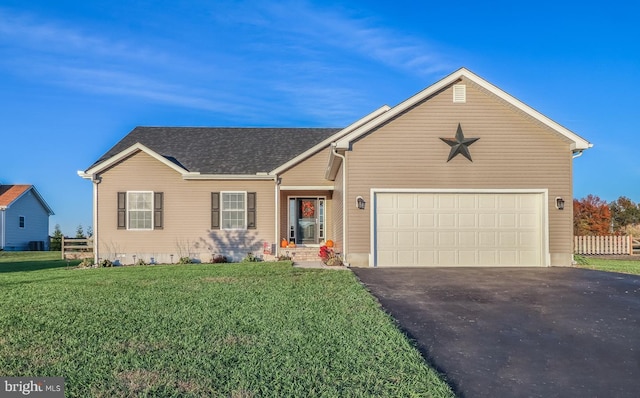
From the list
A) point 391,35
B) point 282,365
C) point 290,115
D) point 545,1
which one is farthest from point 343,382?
point 290,115

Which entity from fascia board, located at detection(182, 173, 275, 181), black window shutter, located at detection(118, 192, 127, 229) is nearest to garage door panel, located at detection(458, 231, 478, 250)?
fascia board, located at detection(182, 173, 275, 181)

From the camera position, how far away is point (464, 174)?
45.5 ft

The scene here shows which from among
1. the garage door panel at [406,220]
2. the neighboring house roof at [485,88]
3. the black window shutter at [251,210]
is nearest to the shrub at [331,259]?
the garage door panel at [406,220]

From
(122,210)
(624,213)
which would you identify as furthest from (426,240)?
(624,213)

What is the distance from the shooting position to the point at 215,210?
18.3 meters

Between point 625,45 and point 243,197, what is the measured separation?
598 inches

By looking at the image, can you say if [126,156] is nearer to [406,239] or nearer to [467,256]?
[406,239]

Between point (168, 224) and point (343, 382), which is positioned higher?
point (168, 224)

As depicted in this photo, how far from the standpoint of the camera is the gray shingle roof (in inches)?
753

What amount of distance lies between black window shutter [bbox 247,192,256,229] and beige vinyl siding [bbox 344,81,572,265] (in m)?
5.83

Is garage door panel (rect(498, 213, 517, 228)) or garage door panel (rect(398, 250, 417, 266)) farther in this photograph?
garage door panel (rect(498, 213, 517, 228))

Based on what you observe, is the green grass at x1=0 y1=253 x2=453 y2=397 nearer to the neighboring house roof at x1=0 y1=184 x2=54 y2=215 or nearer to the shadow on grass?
the shadow on grass

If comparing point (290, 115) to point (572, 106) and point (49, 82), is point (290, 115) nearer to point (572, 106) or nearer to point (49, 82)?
point (49, 82)

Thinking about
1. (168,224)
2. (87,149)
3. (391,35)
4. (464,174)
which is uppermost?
(391,35)
